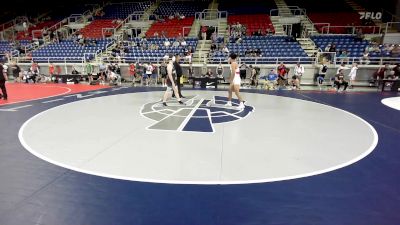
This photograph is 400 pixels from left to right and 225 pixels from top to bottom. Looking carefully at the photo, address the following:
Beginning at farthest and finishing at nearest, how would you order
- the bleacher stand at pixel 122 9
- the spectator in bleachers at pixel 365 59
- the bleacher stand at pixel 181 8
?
the bleacher stand at pixel 122 9, the bleacher stand at pixel 181 8, the spectator in bleachers at pixel 365 59

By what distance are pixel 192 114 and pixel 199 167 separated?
3.73 m

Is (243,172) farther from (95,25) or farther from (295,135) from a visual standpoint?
(95,25)

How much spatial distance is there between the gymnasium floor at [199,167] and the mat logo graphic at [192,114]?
0.05m

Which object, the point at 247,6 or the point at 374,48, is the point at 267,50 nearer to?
the point at 374,48

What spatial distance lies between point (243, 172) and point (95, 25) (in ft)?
87.5

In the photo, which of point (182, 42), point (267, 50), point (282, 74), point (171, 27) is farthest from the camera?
point (171, 27)

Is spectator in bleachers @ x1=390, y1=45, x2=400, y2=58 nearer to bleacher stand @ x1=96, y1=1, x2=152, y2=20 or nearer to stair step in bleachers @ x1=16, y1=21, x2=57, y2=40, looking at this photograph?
bleacher stand @ x1=96, y1=1, x2=152, y2=20

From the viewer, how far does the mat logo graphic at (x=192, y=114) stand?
682 cm

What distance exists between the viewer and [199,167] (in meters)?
4.46

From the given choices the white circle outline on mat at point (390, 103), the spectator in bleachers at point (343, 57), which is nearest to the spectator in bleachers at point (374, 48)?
the spectator in bleachers at point (343, 57)

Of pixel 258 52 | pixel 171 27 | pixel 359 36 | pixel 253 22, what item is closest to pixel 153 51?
pixel 171 27

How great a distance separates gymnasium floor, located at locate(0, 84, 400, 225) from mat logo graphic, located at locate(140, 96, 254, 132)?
0.05m

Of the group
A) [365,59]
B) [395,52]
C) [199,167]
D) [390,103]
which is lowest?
[199,167]

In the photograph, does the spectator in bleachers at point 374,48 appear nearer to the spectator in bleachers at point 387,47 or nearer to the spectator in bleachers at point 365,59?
the spectator in bleachers at point 387,47
